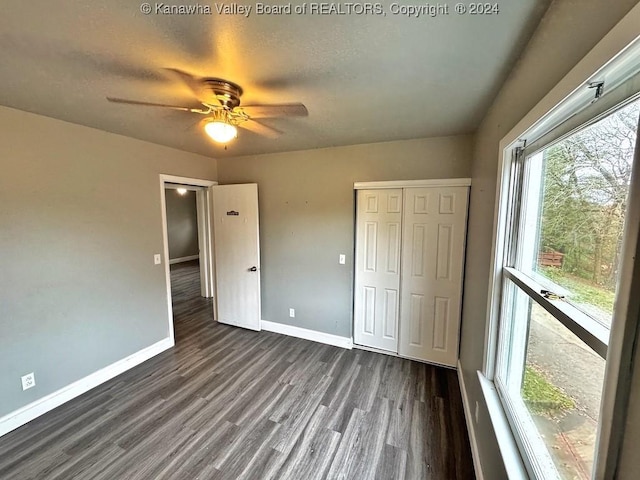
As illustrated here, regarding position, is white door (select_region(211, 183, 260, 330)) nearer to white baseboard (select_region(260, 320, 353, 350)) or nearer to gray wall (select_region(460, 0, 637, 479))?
A: white baseboard (select_region(260, 320, 353, 350))

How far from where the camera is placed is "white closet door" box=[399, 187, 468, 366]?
260 centimetres

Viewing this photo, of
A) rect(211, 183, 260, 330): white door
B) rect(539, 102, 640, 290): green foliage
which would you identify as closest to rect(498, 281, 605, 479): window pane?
rect(539, 102, 640, 290): green foliage

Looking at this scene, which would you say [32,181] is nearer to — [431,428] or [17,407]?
[17,407]

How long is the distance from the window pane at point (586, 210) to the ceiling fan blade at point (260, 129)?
198 centimetres

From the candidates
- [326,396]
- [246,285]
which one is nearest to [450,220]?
[326,396]

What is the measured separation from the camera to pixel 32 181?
79.0 inches

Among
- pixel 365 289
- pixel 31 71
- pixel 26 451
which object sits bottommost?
pixel 26 451

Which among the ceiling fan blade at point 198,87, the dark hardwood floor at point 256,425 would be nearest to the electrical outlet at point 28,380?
the dark hardwood floor at point 256,425

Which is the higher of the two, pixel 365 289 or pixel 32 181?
pixel 32 181

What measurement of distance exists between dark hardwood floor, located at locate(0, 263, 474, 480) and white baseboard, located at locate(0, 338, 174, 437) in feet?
0.22

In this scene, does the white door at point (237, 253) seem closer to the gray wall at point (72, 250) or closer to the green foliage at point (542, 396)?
the gray wall at point (72, 250)

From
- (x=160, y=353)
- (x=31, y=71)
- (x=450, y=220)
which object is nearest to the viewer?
(x=31, y=71)

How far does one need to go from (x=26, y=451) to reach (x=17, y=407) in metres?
0.41

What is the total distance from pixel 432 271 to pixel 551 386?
5.52ft
